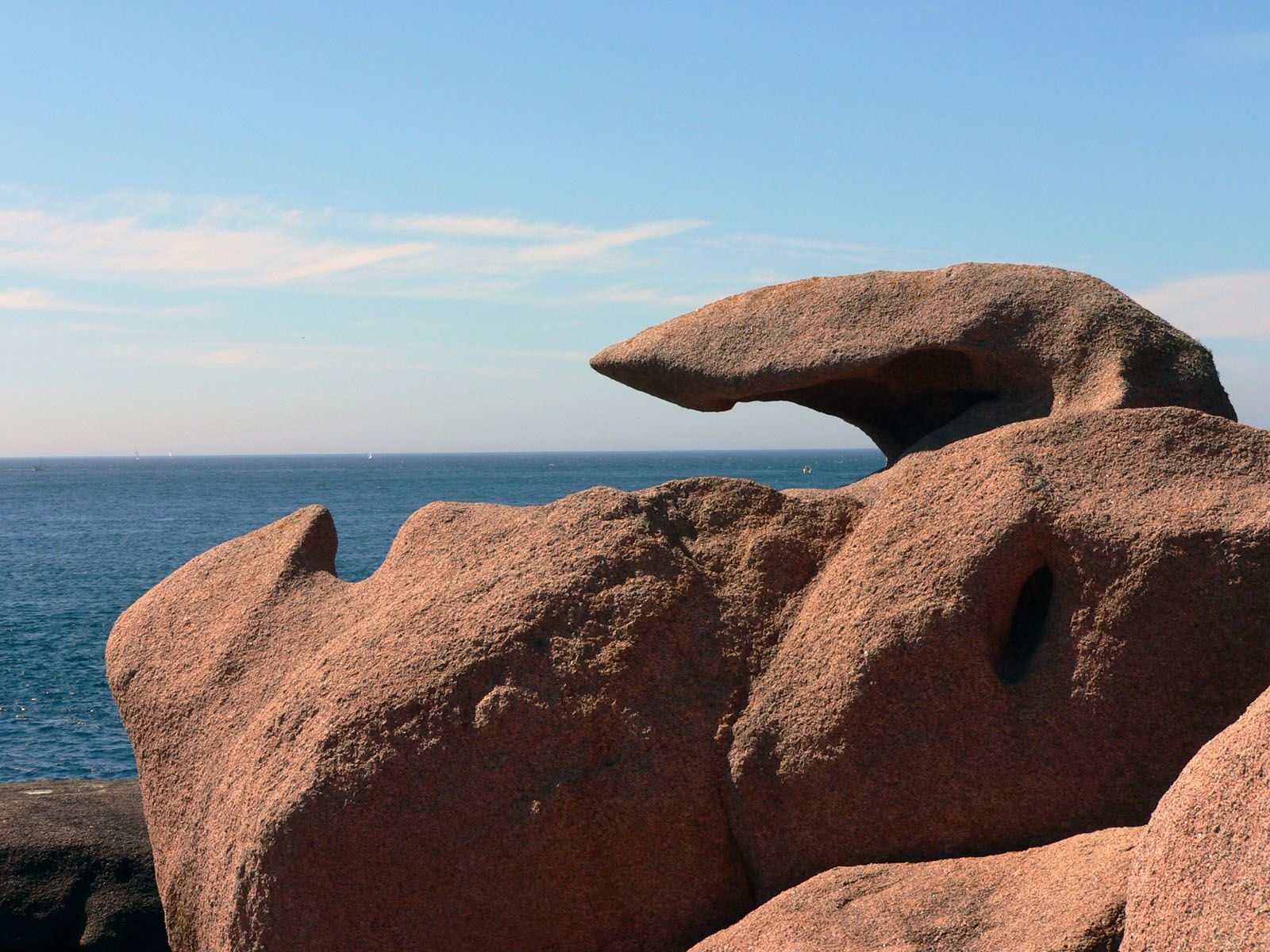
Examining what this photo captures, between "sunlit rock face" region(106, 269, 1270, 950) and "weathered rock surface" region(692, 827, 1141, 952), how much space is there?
0.35m

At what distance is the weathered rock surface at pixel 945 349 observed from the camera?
25.0 feet

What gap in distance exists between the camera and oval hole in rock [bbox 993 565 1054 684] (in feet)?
18.7

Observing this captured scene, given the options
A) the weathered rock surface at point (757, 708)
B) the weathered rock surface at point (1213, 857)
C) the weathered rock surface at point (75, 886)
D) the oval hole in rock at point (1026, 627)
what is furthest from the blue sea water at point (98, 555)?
the weathered rock surface at point (1213, 857)

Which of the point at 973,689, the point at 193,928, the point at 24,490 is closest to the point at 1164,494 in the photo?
the point at 973,689

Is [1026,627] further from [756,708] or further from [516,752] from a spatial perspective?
[516,752]

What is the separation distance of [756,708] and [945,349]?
3353mm

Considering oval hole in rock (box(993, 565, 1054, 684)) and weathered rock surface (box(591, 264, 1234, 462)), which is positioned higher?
weathered rock surface (box(591, 264, 1234, 462))

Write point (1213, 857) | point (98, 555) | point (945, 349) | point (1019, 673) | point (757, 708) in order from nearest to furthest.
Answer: point (1213, 857)
point (1019, 673)
point (757, 708)
point (945, 349)
point (98, 555)

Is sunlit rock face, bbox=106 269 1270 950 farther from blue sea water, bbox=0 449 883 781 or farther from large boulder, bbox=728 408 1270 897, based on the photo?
blue sea water, bbox=0 449 883 781

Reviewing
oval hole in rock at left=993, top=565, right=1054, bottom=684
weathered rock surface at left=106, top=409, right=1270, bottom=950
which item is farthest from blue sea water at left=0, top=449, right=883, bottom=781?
oval hole in rock at left=993, top=565, right=1054, bottom=684

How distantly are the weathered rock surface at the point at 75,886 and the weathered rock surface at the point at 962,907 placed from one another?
5236 mm

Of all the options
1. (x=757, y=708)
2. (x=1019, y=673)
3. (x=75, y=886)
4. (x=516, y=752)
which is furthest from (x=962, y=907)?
(x=75, y=886)

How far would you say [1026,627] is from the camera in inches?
231

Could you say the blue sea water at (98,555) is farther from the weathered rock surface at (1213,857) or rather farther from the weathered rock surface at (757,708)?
the weathered rock surface at (1213,857)
